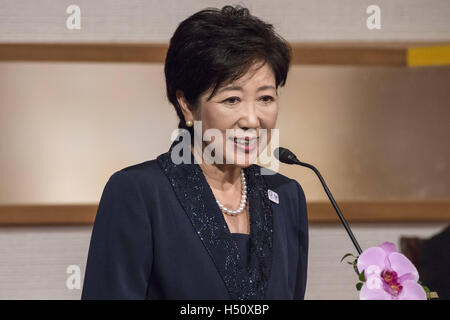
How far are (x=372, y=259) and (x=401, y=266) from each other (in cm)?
5

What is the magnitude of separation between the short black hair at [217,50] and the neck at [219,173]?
0.13 m

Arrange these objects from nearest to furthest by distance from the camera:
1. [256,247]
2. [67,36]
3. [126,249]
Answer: [126,249]
[256,247]
[67,36]

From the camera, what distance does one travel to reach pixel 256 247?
1319 mm

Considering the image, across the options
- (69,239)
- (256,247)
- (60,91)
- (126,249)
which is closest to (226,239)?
(256,247)

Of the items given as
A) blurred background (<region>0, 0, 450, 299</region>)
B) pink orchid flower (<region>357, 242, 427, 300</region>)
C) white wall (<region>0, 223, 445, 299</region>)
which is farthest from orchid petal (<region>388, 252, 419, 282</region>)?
white wall (<region>0, 223, 445, 299</region>)

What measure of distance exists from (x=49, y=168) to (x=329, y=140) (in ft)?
3.42

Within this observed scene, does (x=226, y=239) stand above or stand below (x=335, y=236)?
above

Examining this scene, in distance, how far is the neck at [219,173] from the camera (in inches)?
54.5

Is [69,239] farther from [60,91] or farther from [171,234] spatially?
[171,234]

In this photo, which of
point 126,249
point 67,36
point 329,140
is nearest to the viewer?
point 126,249

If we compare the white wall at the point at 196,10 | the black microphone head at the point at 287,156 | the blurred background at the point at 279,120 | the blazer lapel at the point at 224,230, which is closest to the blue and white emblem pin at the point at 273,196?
the blazer lapel at the point at 224,230

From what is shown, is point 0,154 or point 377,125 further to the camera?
point 377,125

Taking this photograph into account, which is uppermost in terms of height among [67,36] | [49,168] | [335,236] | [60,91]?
[67,36]

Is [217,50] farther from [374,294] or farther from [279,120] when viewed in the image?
[279,120]
